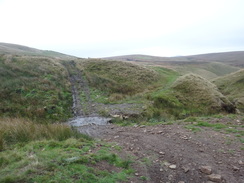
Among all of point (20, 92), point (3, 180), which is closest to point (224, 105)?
point (3, 180)

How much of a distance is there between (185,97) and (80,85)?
13.0 m

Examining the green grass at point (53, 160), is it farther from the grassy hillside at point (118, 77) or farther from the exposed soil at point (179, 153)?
the grassy hillside at point (118, 77)

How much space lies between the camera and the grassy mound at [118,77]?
2238 cm

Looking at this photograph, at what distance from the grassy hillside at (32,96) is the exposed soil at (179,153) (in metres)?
4.95

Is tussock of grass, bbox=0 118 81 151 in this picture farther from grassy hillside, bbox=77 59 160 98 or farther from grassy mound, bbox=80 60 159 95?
grassy mound, bbox=80 60 159 95

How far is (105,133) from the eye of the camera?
30.8ft

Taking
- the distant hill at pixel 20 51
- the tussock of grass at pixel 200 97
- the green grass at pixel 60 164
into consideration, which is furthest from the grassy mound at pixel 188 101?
the distant hill at pixel 20 51

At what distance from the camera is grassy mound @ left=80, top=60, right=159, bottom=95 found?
2238 cm

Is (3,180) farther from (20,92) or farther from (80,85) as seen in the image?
(80,85)

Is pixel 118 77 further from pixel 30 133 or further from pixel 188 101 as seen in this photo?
pixel 30 133

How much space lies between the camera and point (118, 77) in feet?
89.9

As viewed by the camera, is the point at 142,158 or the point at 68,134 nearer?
the point at 142,158

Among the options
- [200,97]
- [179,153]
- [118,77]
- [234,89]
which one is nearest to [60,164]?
[179,153]

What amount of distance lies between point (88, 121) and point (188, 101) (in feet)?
35.4
